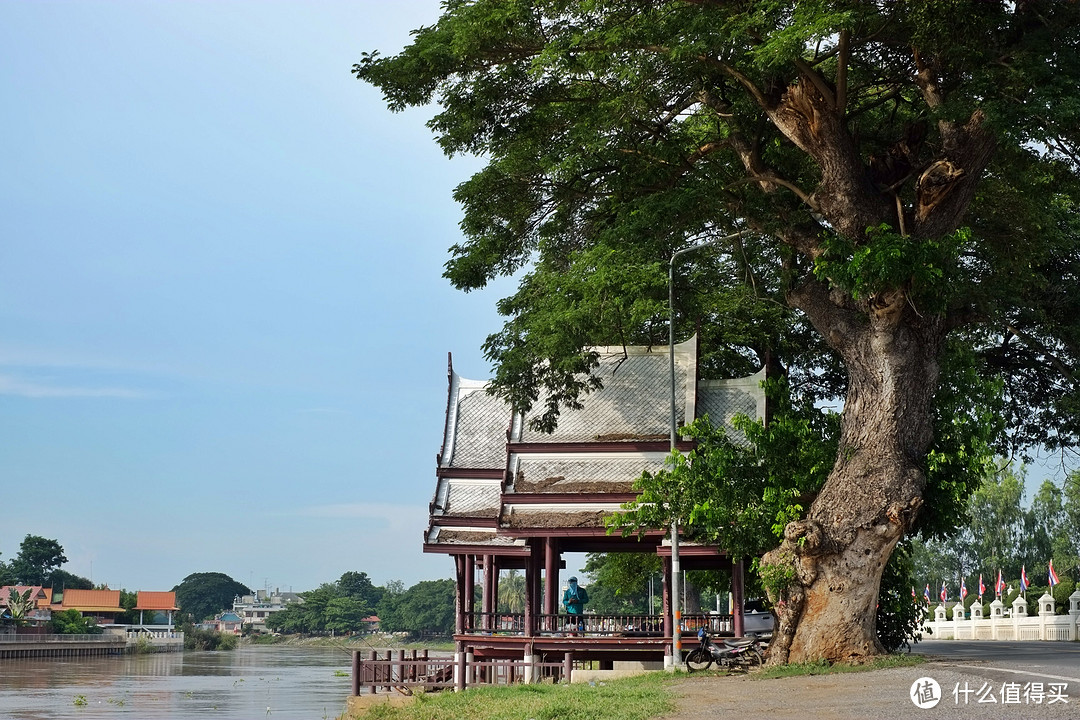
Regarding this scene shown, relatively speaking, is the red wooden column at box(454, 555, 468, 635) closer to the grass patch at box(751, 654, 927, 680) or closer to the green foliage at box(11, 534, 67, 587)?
the grass patch at box(751, 654, 927, 680)

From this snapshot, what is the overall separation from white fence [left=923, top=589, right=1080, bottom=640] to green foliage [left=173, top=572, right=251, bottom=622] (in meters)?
144

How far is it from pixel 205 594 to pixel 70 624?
76808 mm

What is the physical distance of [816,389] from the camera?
35.0 meters

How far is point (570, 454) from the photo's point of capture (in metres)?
27.2

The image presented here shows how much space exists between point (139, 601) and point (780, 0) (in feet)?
433

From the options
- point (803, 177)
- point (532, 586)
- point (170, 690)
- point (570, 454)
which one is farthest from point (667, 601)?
point (170, 690)

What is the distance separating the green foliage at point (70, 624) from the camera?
104 meters

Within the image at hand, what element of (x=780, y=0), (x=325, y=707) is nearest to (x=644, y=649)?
(x=780, y=0)

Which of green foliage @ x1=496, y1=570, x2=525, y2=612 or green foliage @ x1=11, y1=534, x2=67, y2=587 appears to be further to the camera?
green foliage @ x1=11, y1=534, x2=67, y2=587

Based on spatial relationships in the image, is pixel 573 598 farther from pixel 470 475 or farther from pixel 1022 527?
pixel 1022 527

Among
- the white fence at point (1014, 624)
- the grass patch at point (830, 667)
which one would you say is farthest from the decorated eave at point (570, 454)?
the white fence at point (1014, 624)

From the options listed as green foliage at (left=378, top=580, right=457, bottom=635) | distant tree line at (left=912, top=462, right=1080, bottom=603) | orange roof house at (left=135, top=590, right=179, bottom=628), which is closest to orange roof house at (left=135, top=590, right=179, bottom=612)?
orange roof house at (left=135, top=590, right=179, bottom=628)

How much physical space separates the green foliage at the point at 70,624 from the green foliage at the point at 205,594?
65.1 meters

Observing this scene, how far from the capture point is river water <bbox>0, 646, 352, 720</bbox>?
125 feet
